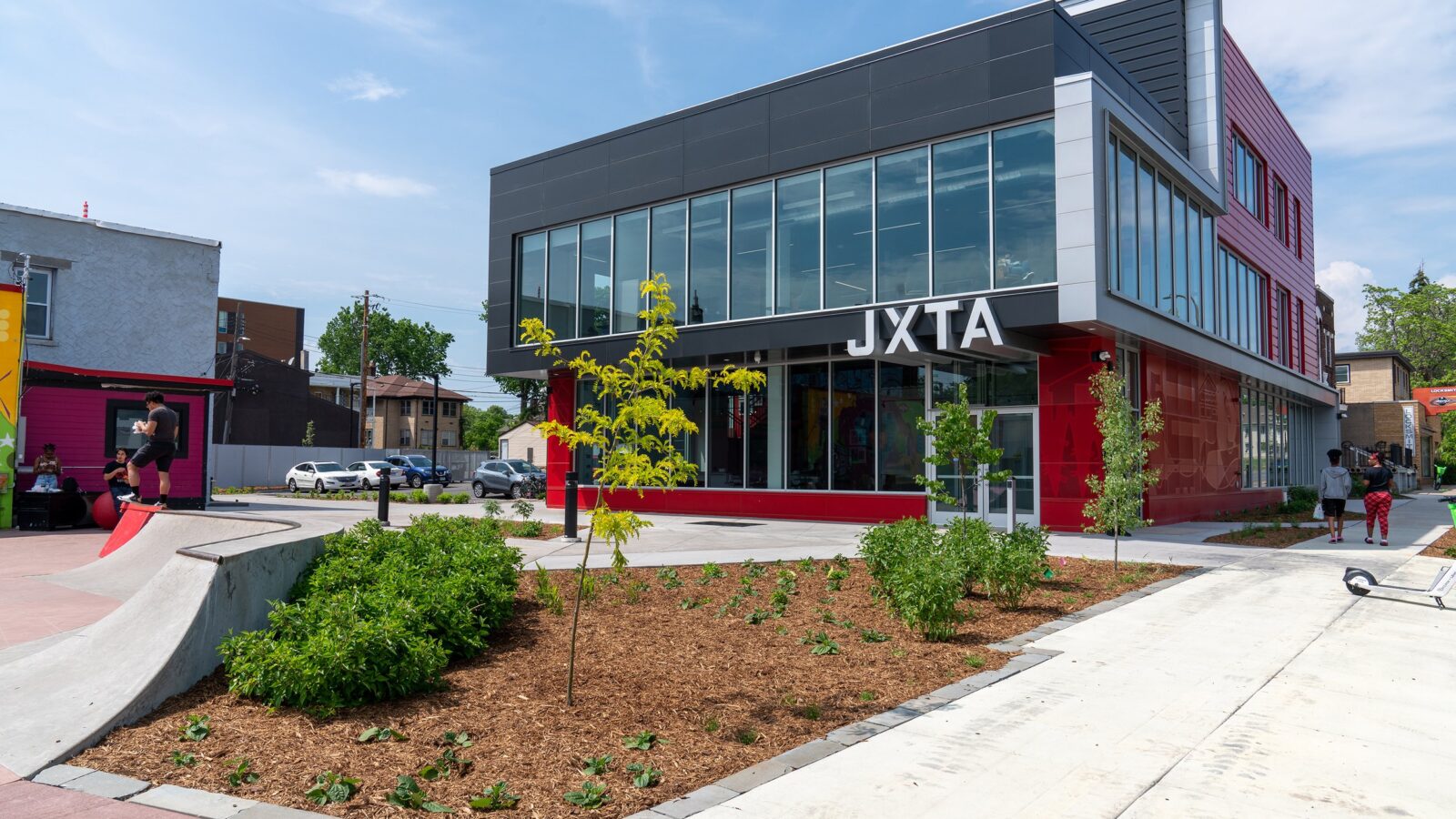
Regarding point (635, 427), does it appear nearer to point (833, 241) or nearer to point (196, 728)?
point (196, 728)

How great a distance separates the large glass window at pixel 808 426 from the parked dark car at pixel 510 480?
57.2ft

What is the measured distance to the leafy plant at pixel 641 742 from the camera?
4.95 meters

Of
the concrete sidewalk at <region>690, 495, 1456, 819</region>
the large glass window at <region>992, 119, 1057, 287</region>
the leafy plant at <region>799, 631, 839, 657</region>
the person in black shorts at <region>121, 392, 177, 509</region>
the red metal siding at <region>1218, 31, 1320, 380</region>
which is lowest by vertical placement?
the concrete sidewalk at <region>690, 495, 1456, 819</region>

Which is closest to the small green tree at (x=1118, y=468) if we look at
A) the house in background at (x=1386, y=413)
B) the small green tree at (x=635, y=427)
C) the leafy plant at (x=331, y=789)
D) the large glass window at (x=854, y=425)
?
the small green tree at (x=635, y=427)

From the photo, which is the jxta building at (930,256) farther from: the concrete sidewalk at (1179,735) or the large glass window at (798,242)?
the concrete sidewalk at (1179,735)

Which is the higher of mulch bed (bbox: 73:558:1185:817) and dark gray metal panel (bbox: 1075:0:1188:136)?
dark gray metal panel (bbox: 1075:0:1188:136)

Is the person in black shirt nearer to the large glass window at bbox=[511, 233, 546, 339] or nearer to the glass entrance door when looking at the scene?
the large glass window at bbox=[511, 233, 546, 339]

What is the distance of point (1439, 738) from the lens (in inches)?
212

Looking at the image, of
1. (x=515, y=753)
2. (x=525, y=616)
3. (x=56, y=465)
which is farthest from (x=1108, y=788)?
(x=56, y=465)

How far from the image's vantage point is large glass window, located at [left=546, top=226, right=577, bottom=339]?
84.6ft

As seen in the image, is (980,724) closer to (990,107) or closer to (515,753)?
(515,753)

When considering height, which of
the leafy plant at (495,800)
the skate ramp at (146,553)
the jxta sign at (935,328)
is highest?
the jxta sign at (935,328)

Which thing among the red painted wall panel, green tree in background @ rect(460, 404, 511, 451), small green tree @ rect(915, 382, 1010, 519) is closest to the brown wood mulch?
small green tree @ rect(915, 382, 1010, 519)

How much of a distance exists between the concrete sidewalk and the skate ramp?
7273mm
